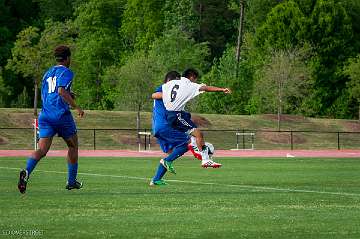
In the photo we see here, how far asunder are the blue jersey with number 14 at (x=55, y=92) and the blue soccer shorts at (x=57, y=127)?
64 millimetres

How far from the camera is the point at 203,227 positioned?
37.3ft

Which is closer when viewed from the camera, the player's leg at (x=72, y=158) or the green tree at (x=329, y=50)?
the player's leg at (x=72, y=158)

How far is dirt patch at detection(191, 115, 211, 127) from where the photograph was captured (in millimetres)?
66062

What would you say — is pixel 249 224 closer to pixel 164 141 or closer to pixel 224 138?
pixel 164 141

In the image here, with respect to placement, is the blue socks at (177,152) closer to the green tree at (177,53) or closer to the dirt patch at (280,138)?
the dirt patch at (280,138)

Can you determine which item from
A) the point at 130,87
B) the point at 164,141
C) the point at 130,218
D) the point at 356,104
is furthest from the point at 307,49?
the point at 130,218

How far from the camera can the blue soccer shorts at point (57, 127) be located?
16906 mm

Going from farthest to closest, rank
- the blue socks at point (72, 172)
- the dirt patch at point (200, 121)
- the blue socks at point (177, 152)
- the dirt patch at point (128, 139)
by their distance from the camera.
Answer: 1. the dirt patch at point (200, 121)
2. the dirt patch at point (128, 139)
3. the blue socks at point (177, 152)
4. the blue socks at point (72, 172)

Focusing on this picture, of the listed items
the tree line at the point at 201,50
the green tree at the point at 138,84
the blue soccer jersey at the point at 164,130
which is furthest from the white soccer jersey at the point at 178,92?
the tree line at the point at 201,50

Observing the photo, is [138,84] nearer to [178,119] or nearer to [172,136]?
[172,136]

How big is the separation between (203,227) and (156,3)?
89873mm

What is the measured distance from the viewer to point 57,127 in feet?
55.5

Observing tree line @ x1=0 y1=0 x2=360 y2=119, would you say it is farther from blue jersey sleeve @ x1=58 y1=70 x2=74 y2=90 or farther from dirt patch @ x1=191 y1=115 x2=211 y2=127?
blue jersey sleeve @ x1=58 y1=70 x2=74 y2=90

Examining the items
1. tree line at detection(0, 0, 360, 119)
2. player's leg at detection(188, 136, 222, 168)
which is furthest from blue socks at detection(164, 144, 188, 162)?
tree line at detection(0, 0, 360, 119)
